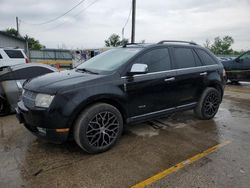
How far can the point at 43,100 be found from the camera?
3172 mm

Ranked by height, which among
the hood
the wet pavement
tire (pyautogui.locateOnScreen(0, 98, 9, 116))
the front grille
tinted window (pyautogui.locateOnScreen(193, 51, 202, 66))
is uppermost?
tinted window (pyautogui.locateOnScreen(193, 51, 202, 66))

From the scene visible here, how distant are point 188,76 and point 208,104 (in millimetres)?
989

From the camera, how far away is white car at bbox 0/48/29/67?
12.9 m

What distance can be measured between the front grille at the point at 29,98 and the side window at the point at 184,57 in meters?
2.69

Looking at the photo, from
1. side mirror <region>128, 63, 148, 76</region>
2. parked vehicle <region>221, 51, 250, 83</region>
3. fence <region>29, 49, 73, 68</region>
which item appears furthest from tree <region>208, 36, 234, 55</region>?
side mirror <region>128, 63, 148, 76</region>

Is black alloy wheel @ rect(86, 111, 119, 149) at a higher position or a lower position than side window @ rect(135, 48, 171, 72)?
lower

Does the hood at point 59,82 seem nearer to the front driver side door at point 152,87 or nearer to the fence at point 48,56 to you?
the front driver side door at point 152,87

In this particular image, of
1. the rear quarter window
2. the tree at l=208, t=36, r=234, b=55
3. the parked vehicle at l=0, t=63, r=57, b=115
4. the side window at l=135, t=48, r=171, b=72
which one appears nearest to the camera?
the side window at l=135, t=48, r=171, b=72

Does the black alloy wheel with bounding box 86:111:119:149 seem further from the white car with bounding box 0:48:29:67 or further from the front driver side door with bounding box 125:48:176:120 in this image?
Answer: the white car with bounding box 0:48:29:67

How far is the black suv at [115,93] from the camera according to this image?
3.19m

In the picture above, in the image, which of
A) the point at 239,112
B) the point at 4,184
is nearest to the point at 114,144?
the point at 4,184

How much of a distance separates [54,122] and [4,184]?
0.93m

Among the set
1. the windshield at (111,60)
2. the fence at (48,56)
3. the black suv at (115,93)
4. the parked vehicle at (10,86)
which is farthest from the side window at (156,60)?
the fence at (48,56)

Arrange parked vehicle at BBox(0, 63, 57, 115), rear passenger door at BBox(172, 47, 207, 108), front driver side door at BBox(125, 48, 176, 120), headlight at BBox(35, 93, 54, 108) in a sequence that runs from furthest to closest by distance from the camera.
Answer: parked vehicle at BBox(0, 63, 57, 115) → rear passenger door at BBox(172, 47, 207, 108) → front driver side door at BBox(125, 48, 176, 120) → headlight at BBox(35, 93, 54, 108)
